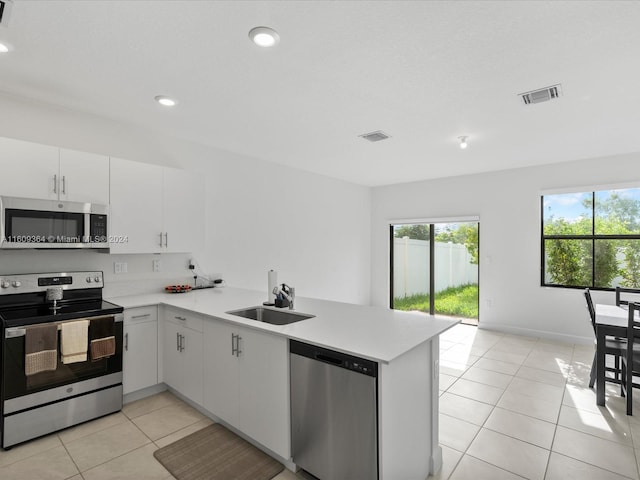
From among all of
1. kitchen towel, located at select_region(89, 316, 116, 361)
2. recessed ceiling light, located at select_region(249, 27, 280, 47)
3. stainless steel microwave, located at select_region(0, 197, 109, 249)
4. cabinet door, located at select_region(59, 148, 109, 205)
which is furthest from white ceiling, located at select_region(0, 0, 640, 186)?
kitchen towel, located at select_region(89, 316, 116, 361)

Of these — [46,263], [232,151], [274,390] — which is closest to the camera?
[274,390]

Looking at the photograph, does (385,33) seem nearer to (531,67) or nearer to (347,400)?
(531,67)

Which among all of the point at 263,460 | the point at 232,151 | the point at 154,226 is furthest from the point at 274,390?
the point at 232,151

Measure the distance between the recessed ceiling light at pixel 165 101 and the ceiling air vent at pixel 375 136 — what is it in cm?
191

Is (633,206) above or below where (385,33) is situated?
below

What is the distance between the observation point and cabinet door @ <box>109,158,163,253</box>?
2.95 meters

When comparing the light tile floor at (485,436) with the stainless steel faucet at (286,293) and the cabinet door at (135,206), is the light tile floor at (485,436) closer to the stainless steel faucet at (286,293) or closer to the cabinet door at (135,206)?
the stainless steel faucet at (286,293)

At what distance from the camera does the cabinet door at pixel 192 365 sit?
2617mm

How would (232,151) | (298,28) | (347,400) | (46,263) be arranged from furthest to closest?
(232,151) < (46,263) < (298,28) < (347,400)

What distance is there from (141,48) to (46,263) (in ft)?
6.55

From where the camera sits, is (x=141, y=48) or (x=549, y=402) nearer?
(x=141, y=48)

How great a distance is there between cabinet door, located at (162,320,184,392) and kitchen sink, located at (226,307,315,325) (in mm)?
634

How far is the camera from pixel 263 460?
2.13m

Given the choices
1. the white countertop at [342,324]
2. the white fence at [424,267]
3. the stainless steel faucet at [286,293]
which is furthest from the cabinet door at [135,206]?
the white fence at [424,267]
